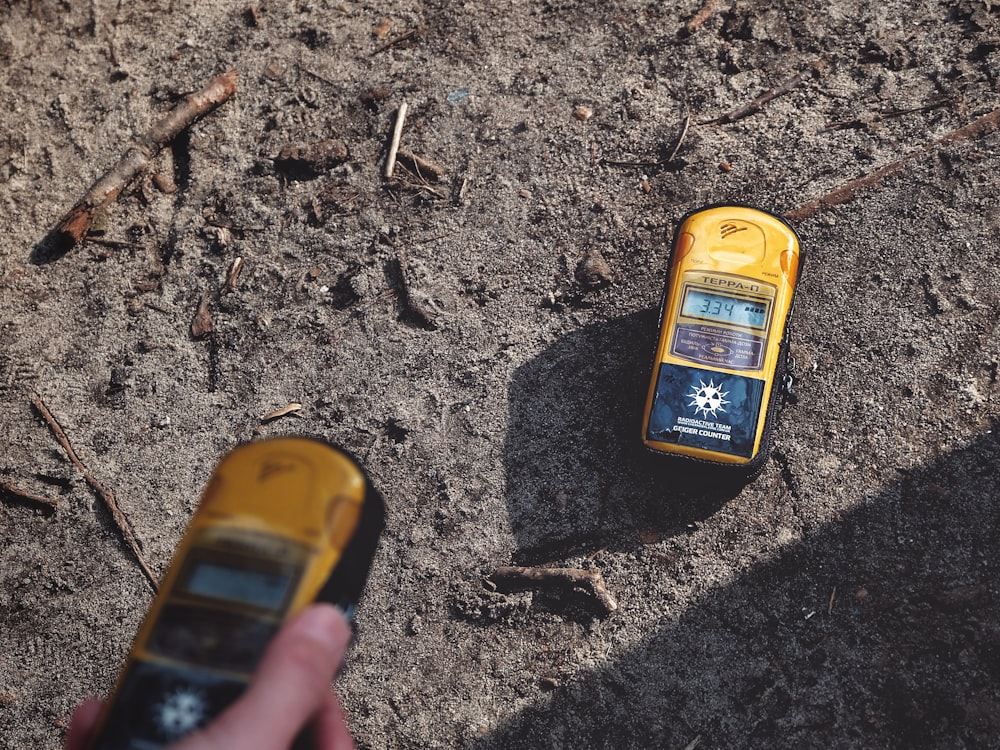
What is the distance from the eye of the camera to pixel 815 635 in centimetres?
336

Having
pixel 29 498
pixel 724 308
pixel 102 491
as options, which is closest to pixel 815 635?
pixel 724 308

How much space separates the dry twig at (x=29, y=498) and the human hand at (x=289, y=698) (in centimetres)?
140

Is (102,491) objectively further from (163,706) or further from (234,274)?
(163,706)

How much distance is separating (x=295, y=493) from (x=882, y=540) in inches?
93.7

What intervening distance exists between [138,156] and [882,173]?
3502 mm

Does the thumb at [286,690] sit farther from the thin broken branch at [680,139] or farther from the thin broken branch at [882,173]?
the thin broken branch at [882,173]

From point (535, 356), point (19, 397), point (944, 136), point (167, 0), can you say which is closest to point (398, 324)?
point (535, 356)

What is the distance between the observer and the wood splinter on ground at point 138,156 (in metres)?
3.98

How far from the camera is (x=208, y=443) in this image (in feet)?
12.2

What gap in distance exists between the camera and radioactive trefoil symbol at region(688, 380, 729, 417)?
3.32 m

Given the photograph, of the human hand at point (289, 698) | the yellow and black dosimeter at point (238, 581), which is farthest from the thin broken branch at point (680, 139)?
the human hand at point (289, 698)

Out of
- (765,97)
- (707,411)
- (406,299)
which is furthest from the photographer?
(765,97)

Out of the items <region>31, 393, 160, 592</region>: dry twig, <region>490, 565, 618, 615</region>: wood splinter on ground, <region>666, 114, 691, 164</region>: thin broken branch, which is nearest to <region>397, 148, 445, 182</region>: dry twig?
<region>666, 114, 691, 164</region>: thin broken branch

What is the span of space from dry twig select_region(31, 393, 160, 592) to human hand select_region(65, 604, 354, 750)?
1.07 metres
